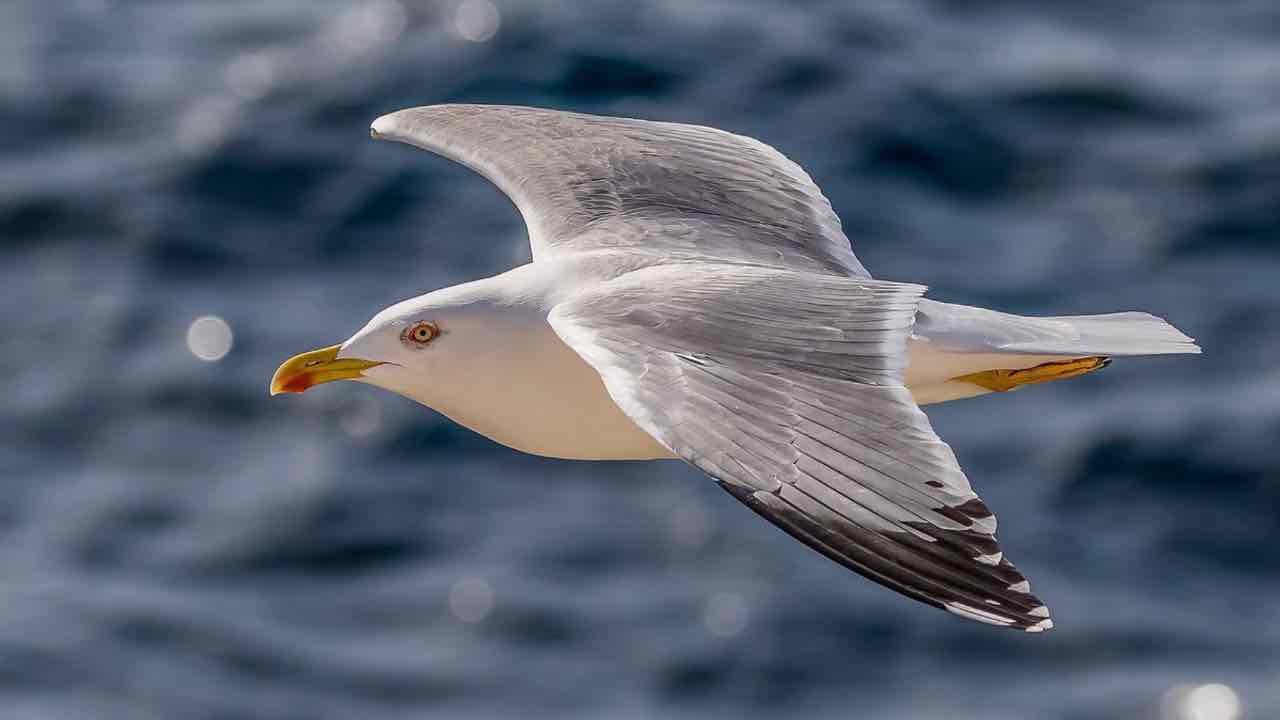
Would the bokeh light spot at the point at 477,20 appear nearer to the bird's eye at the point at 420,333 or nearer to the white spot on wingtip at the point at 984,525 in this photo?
the bird's eye at the point at 420,333

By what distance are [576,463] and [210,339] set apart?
3.10 meters

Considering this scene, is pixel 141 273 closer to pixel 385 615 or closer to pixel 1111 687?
pixel 385 615

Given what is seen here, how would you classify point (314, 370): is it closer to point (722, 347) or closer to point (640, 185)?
point (722, 347)

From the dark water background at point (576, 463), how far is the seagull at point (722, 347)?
23.8 ft

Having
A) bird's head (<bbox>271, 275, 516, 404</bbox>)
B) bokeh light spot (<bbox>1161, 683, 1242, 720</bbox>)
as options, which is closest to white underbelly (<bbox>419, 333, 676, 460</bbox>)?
bird's head (<bbox>271, 275, 516, 404</bbox>)

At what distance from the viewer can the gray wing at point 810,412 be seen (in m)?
5.34

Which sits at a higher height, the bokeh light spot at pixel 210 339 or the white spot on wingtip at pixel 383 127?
the bokeh light spot at pixel 210 339

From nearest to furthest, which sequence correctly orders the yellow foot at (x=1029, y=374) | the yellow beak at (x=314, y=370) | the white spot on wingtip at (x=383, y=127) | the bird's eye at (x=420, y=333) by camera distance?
1. the bird's eye at (x=420, y=333)
2. the yellow beak at (x=314, y=370)
3. the yellow foot at (x=1029, y=374)
4. the white spot on wingtip at (x=383, y=127)

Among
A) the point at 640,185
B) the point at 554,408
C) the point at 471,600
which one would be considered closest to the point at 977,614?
the point at 554,408

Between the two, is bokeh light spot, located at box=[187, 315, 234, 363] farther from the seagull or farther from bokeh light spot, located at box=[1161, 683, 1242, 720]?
the seagull

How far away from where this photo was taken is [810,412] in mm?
6012

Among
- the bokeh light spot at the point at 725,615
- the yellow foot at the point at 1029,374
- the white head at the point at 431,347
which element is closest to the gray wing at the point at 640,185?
the yellow foot at the point at 1029,374

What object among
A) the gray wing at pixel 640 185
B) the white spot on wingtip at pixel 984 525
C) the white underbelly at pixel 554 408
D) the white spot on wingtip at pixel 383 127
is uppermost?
the white spot on wingtip at pixel 383 127

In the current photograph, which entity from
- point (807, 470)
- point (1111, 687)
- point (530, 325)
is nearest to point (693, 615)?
point (1111, 687)
